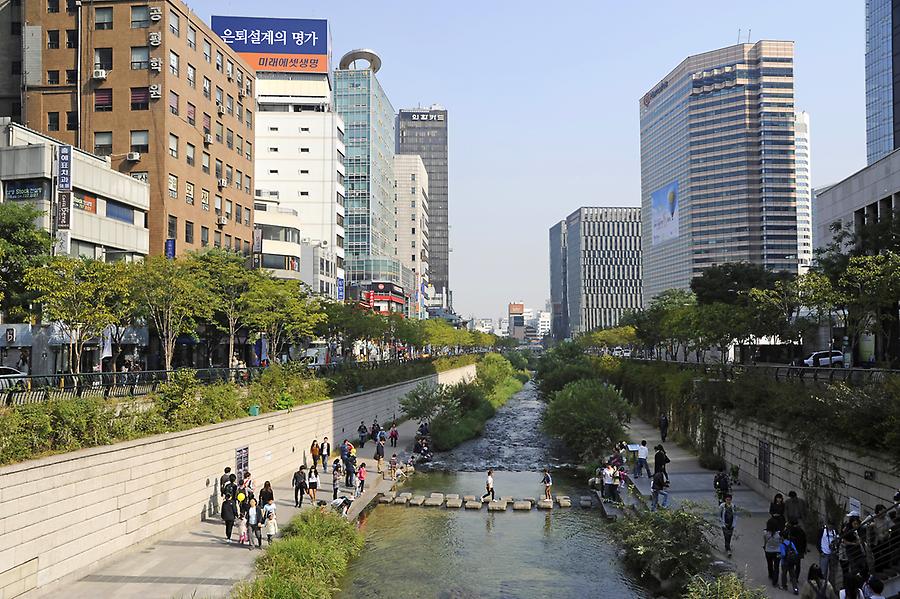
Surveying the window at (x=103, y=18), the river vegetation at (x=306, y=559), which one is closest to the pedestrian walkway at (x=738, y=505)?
the river vegetation at (x=306, y=559)

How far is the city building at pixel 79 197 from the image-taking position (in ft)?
136

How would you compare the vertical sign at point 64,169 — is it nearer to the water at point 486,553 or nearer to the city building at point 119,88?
the city building at point 119,88

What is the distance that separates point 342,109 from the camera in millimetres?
131000

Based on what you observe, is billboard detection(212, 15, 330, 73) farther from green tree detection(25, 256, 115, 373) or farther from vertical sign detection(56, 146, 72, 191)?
green tree detection(25, 256, 115, 373)

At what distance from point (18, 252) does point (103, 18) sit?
28797mm

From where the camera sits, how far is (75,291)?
3067 centimetres

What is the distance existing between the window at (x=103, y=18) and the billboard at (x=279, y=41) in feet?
168

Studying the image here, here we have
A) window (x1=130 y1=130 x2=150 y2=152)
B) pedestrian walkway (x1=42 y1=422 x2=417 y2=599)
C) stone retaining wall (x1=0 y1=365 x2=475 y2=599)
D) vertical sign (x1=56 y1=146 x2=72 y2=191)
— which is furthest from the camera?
window (x1=130 y1=130 x2=150 y2=152)

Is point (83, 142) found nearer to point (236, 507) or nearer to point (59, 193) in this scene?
point (59, 193)

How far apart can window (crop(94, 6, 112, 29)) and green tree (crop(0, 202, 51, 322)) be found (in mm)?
24624

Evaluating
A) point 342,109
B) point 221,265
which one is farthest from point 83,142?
point 342,109

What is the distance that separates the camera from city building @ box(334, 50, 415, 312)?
128500 millimetres

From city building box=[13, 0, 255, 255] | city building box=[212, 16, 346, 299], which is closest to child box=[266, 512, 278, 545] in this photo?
city building box=[13, 0, 255, 255]

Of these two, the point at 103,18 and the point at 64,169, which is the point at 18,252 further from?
the point at 103,18
